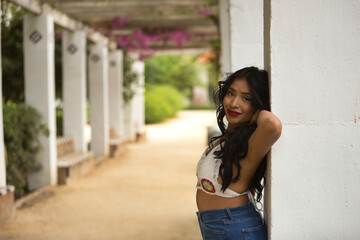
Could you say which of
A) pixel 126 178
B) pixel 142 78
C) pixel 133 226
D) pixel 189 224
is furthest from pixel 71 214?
pixel 142 78

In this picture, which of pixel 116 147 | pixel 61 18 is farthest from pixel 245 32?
A: pixel 116 147

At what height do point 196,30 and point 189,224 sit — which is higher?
point 196,30

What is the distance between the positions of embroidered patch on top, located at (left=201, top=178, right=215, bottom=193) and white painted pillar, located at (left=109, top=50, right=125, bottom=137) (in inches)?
363

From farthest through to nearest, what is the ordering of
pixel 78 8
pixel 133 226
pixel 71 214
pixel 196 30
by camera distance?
pixel 196 30
pixel 78 8
pixel 71 214
pixel 133 226

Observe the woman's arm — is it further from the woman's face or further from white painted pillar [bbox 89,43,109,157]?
white painted pillar [bbox 89,43,109,157]

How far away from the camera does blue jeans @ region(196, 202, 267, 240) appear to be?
5.96 feet

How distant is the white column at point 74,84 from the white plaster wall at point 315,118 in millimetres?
6519

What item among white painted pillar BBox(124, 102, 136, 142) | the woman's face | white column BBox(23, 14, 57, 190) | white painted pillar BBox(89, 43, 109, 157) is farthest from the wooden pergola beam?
the woman's face

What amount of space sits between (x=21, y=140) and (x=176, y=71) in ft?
86.2

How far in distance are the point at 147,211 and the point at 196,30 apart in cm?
652

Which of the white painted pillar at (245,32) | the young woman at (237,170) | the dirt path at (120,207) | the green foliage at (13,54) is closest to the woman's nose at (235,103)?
the young woman at (237,170)

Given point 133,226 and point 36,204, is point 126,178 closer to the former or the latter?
point 36,204

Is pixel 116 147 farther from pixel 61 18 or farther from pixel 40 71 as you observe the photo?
pixel 40 71

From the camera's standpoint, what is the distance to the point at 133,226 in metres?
4.46
